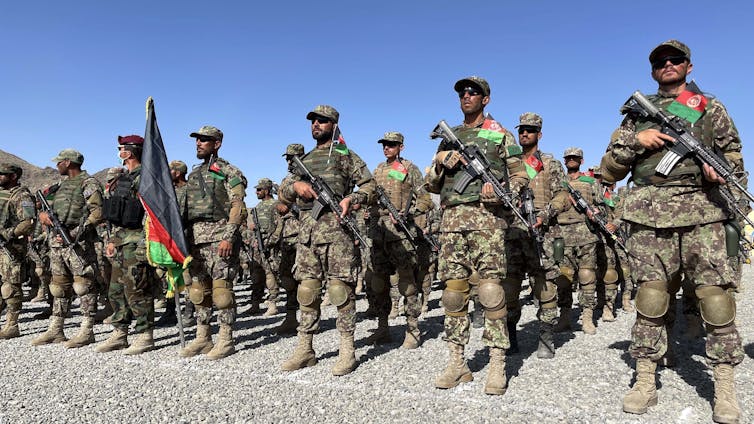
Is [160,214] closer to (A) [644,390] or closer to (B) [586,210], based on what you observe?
(A) [644,390]

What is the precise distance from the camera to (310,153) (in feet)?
18.3

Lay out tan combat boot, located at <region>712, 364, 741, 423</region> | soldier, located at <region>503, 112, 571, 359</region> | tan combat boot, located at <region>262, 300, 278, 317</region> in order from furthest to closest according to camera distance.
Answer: tan combat boot, located at <region>262, 300, 278, 317</region> → soldier, located at <region>503, 112, 571, 359</region> → tan combat boot, located at <region>712, 364, 741, 423</region>

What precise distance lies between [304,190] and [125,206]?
2867 millimetres

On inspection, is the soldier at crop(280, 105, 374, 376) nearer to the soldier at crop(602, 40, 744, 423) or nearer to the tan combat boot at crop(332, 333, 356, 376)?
the tan combat boot at crop(332, 333, 356, 376)

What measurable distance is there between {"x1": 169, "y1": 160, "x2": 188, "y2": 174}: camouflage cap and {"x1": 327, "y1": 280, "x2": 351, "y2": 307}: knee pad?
483cm

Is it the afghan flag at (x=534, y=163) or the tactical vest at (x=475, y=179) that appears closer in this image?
the tactical vest at (x=475, y=179)

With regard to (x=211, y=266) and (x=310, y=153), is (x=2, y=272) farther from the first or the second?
(x=310, y=153)

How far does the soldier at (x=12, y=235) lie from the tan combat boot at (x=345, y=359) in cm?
589

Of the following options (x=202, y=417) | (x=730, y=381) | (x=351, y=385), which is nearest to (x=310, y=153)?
(x=351, y=385)

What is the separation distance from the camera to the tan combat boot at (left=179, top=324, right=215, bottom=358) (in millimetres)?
5859

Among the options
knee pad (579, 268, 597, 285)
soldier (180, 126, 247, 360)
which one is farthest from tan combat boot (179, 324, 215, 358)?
knee pad (579, 268, 597, 285)

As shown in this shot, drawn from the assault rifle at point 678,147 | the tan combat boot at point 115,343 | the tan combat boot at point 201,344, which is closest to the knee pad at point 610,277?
the assault rifle at point 678,147

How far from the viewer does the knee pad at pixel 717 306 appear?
3.40 m

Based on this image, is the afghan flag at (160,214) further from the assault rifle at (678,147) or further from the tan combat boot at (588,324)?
the tan combat boot at (588,324)
